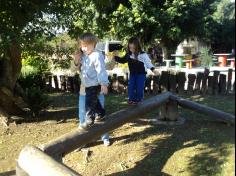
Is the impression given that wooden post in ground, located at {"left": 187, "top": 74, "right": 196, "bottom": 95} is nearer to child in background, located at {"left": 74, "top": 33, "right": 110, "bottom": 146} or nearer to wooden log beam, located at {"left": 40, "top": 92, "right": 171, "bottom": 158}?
wooden log beam, located at {"left": 40, "top": 92, "right": 171, "bottom": 158}

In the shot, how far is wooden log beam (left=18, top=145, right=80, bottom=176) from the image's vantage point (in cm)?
279

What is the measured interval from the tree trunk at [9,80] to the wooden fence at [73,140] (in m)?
2.69

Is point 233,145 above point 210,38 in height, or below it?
below

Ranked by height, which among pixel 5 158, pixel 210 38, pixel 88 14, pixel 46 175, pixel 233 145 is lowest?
pixel 5 158

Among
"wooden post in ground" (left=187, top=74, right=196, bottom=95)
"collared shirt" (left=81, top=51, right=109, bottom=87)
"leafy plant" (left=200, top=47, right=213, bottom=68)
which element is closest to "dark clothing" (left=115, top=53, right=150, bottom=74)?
"wooden post in ground" (left=187, top=74, right=196, bottom=95)

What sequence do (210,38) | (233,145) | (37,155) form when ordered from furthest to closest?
(37,155) < (210,38) < (233,145)

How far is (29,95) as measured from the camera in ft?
23.7

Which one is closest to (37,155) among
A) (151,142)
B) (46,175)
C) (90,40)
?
(46,175)

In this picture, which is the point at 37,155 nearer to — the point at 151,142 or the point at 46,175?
the point at 46,175

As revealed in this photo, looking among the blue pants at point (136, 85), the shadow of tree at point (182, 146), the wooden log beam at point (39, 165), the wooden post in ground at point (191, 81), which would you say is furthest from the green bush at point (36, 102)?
the wooden log beam at point (39, 165)

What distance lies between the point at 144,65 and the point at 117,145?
3.85 ft

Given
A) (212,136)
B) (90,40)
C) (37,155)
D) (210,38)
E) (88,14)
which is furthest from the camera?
(88,14)

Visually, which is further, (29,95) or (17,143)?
(29,95)

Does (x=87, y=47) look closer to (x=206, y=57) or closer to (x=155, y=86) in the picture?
(x=206, y=57)
